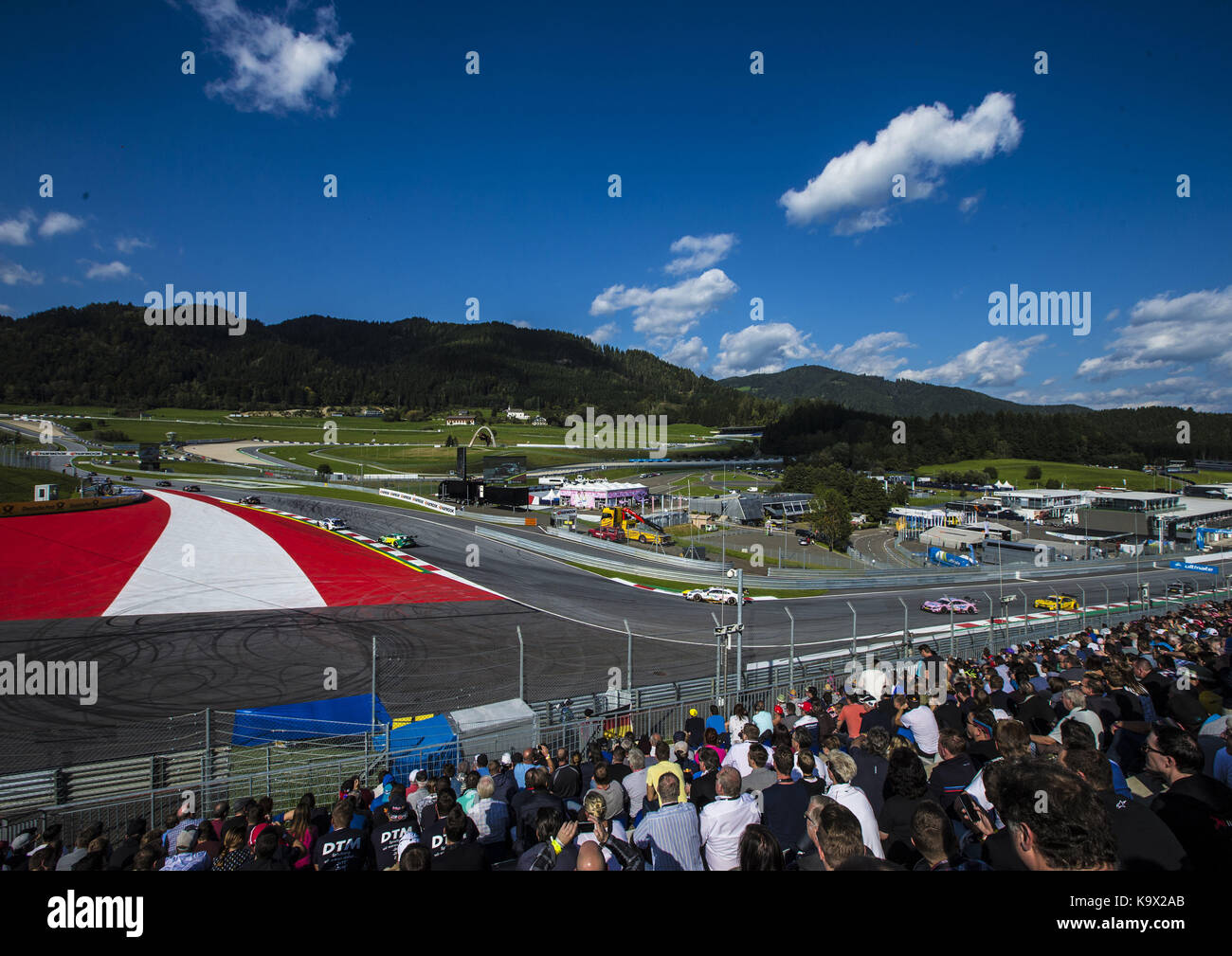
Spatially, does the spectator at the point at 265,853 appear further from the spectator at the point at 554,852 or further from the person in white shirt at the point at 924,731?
the person in white shirt at the point at 924,731

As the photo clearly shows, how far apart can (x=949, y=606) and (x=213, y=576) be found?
113ft

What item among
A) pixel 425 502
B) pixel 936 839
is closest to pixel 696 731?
pixel 936 839

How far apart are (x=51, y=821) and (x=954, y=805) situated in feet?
36.6

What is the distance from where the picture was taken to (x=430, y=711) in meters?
14.7

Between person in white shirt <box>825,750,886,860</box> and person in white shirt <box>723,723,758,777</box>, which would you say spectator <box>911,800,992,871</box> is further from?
person in white shirt <box>723,723,758,777</box>

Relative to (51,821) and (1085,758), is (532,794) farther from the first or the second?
(51,821)

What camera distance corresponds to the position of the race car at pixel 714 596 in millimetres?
29219

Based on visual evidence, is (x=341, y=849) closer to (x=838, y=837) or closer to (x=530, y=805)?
(x=530, y=805)

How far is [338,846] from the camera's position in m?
4.51
